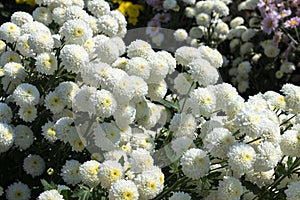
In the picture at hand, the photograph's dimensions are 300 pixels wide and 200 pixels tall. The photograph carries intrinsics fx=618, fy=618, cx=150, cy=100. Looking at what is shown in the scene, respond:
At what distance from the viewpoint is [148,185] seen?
7.22ft

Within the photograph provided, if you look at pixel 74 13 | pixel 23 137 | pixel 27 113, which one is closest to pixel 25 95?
pixel 27 113

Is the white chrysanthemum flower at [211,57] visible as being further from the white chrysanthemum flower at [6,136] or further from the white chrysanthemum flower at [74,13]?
the white chrysanthemum flower at [6,136]

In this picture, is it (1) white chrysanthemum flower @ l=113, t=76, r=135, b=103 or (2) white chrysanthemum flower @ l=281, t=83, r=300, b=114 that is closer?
(1) white chrysanthemum flower @ l=113, t=76, r=135, b=103

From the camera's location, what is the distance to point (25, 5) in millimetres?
5410

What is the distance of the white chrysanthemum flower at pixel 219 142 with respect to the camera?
2221mm

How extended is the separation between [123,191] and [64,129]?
0.50 meters

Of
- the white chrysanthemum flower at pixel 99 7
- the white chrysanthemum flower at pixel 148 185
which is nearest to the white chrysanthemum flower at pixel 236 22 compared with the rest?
the white chrysanthemum flower at pixel 99 7

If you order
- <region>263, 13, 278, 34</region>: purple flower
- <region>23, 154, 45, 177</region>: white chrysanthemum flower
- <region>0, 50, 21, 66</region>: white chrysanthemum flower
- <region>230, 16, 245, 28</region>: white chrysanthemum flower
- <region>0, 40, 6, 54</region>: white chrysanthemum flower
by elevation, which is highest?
<region>0, 50, 21, 66</region>: white chrysanthemum flower

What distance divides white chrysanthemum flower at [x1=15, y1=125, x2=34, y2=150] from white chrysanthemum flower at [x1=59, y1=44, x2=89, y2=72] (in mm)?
330

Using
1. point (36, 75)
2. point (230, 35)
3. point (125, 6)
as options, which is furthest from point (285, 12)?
point (36, 75)

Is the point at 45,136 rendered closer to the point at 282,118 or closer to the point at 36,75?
the point at 36,75

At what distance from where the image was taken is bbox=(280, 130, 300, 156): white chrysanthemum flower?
2.29 m

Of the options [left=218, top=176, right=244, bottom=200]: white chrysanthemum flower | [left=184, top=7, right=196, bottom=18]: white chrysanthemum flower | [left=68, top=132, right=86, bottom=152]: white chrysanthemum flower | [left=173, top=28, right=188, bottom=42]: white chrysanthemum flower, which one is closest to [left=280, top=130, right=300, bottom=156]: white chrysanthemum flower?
[left=218, top=176, right=244, bottom=200]: white chrysanthemum flower

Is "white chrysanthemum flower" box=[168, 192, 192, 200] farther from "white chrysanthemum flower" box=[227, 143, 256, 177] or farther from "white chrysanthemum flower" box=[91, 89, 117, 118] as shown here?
"white chrysanthemum flower" box=[91, 89, 117, 118]
